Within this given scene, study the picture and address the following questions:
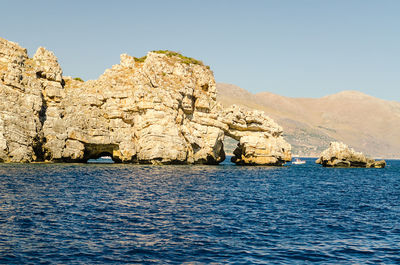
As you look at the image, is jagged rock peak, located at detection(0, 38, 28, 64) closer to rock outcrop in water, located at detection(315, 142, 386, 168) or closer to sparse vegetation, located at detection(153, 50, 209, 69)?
sparse vegetation, located at detection(153, 50, 209, 69)

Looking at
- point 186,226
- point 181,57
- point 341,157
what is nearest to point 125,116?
point 181,57

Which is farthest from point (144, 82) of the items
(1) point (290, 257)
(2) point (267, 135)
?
(1) point (290, 257)

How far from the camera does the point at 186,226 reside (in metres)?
26.3

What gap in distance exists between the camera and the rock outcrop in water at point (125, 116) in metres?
72.7

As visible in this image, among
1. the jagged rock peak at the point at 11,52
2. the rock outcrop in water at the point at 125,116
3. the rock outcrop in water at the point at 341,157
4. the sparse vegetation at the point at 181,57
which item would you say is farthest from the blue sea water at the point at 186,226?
the rock outcrop in water at the point at 341,157

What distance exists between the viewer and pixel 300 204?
3784cm

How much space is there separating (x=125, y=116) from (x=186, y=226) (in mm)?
59131

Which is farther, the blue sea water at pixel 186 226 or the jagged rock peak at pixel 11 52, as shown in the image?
the jagged rock peak at pixel 11 52

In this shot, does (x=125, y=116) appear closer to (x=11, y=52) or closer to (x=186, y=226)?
(x=11, y=52)

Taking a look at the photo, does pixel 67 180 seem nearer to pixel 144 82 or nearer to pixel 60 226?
pixel 60 226

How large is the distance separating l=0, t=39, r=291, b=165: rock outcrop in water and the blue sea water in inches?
1199

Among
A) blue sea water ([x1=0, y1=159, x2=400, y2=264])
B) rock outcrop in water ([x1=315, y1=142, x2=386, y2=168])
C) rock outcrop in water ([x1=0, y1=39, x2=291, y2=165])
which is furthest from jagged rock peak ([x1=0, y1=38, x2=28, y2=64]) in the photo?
rock outcrop in water ([x1=315, y1=142, x2=386, y2=168])

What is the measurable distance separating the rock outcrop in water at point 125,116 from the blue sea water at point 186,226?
99.9 feet

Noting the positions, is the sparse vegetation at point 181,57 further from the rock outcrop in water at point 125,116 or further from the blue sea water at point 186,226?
the blue sea water at point 186,226
